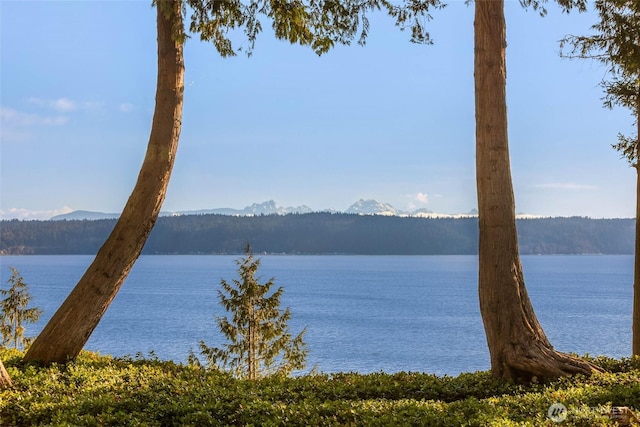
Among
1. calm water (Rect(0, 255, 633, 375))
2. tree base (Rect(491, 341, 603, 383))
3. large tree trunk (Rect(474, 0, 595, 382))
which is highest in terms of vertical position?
large tree trunk (Rect(474, 0, 595, 382))

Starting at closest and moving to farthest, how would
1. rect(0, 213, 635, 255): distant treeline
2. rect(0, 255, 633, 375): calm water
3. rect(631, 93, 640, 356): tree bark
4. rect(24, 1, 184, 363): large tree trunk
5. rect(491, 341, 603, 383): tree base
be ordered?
1. rect(491, 341, 603, 383): tree base
2. rect(24, 1, 184, 363): large tree trunk
3. rect(631, 93, 640, 356): tree bark
4. rect(0, 255, 633, 375): calm water
5. rect(0, 213, 635, 255): distant treeline

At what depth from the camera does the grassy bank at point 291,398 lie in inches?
254

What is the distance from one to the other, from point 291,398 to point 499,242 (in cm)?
336

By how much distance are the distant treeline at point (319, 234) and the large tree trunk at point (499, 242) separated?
145061mm

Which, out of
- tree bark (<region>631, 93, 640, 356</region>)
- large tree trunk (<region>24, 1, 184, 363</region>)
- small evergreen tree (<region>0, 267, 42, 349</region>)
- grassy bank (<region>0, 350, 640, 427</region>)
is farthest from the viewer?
small evergreen tree (<region>0, 267, 42, 349</region>)

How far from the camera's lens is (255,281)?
27.9 metres

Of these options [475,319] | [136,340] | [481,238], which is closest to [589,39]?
[481,238]

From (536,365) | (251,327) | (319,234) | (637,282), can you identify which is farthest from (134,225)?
(319,234)

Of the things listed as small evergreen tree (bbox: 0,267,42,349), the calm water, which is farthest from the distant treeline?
small evergreen tree (bbox: 0,267,42,349)

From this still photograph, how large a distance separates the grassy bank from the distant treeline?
5690 inches

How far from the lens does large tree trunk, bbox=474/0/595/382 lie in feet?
28.9

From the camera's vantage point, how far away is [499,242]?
9.15 meters

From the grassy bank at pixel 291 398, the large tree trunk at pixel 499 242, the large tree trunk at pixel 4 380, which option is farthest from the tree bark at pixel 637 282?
the large tree trunk at pixel 4 380

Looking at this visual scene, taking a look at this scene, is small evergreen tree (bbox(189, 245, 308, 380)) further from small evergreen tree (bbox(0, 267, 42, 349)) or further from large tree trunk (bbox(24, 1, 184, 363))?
large tree trunk (bbox(24, 1, 184, 363))
